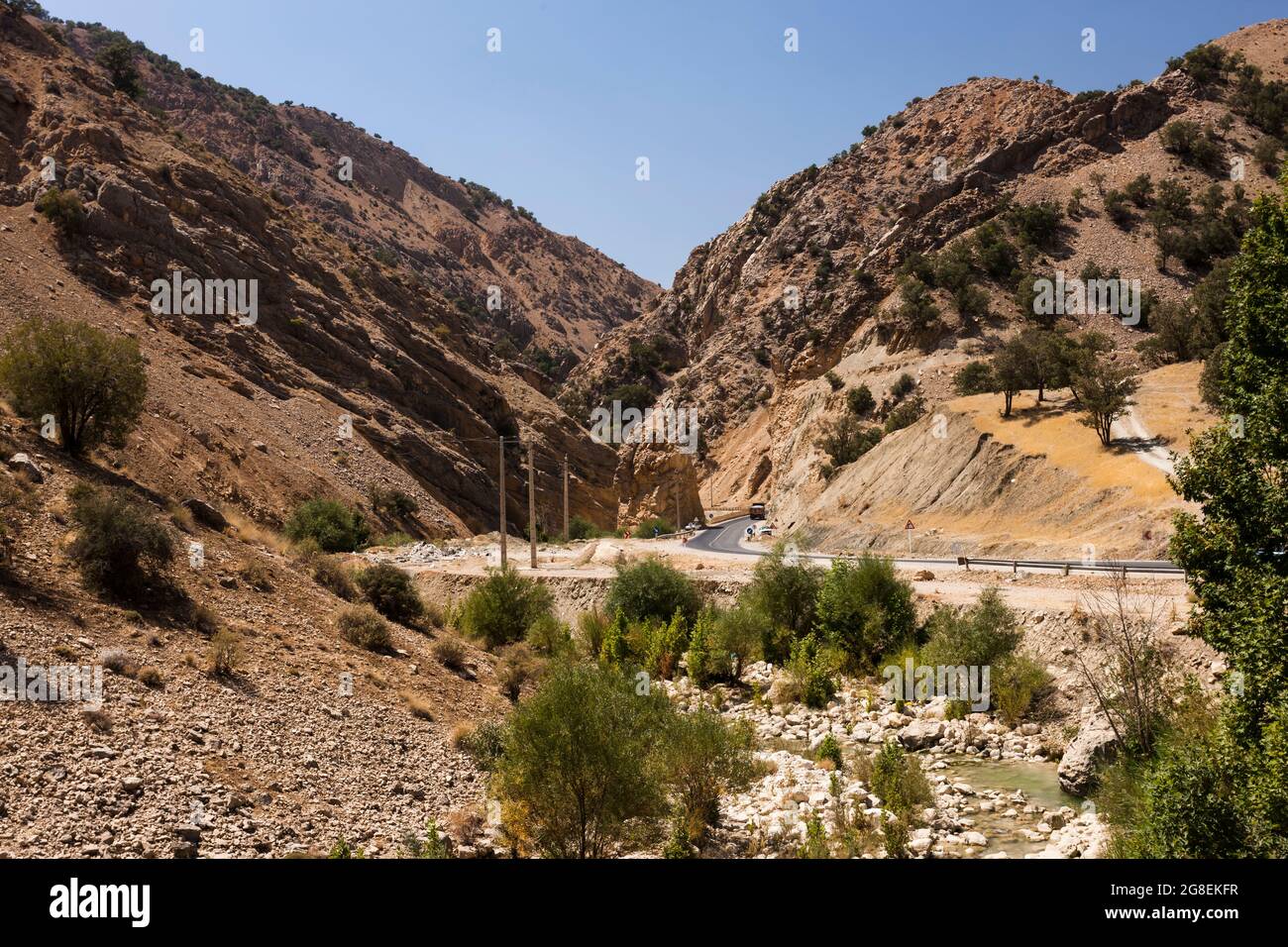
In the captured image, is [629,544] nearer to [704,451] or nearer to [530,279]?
[704,451]

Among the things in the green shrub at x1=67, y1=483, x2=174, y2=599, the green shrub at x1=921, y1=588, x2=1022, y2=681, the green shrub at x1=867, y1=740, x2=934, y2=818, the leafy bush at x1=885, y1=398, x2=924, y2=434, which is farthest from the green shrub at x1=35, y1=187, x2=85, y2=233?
the leafy bush at x1=885, y1=398, x2=924, y2=434

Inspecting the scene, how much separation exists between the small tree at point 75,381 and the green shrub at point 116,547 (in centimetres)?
531

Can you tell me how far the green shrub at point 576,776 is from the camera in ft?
40.4

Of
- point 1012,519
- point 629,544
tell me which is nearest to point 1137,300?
point 1012,519

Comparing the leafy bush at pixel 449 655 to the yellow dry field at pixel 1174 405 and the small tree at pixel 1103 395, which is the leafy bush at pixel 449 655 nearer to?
the yellow dry field at pixel 1174 405

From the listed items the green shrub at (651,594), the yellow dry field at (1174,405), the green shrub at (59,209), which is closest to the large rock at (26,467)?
the green shrub at (651,594)

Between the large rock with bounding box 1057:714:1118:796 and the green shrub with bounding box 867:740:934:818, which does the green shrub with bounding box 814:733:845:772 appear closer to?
the green shrub with bounding box 867:740:934:818

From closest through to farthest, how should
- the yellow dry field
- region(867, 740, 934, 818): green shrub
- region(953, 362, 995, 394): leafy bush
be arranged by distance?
region(867, 740, 934, 818): green shrub, the yellow dry field, region(953, 362, 995, 394): leafy bush

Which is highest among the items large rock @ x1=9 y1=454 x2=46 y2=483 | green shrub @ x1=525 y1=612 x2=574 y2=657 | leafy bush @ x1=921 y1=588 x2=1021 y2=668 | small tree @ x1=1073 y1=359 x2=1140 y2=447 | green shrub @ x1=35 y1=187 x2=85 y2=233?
green shrub @ x1=35 y1=187 x2=85 y2=233

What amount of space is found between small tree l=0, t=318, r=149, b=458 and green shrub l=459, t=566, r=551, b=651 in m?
11.0

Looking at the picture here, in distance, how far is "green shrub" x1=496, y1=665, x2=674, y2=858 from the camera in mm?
12320

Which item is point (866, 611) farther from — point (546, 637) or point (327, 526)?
point (327, 526)

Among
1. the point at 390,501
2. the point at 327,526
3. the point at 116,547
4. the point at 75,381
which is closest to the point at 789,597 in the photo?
the point at 116,547
